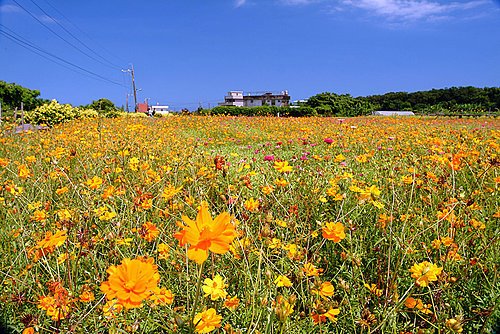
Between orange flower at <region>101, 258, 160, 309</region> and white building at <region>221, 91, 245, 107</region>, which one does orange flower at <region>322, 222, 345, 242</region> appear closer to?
orange flower at <region>101, 258, 160, 309</region>

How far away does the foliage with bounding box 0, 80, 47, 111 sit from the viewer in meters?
33.1

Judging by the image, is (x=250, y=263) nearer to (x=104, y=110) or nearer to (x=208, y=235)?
(x=208, y=235)

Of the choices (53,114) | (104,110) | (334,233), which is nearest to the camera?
(334,233)

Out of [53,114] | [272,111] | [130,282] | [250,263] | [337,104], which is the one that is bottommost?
[250,263]

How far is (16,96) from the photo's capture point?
34.6m

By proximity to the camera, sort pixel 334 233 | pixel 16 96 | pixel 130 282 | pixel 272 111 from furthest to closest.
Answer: pixel 16 96
pixel 272 111
pixel 334 233
pixel 130 282

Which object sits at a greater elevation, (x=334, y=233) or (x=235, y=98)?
(x=235, y=98)

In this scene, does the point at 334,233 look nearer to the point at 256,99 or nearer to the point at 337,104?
the point at 337,104

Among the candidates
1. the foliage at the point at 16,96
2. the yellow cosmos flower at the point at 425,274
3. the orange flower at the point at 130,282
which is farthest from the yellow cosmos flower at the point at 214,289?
the foliage at the point at 16,96

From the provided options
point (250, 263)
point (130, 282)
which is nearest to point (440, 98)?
point (250, 263)

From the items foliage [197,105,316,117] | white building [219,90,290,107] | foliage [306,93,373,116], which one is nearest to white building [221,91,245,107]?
white building [219,90,290,107]

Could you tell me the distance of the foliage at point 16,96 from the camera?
33059 mm

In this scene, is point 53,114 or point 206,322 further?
point 53,114

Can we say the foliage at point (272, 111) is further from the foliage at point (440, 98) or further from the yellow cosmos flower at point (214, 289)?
the yellow cosmos flower at point (214, 289)
